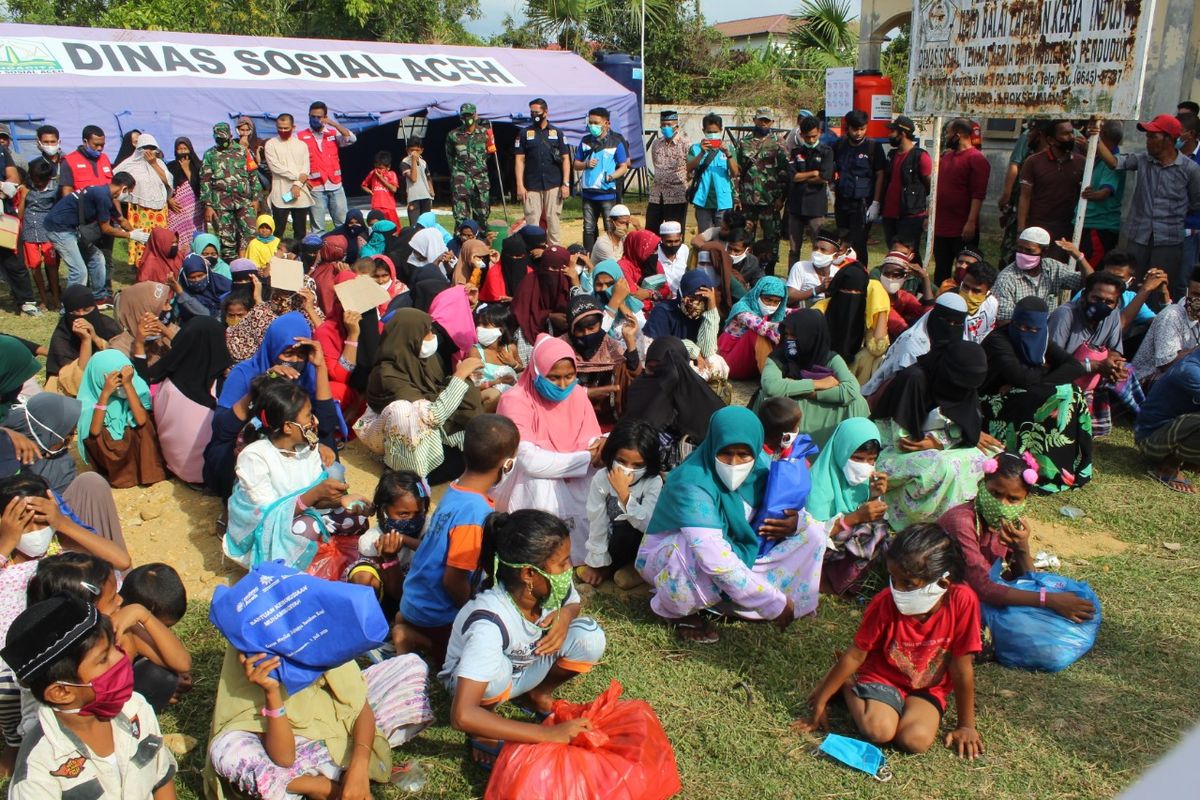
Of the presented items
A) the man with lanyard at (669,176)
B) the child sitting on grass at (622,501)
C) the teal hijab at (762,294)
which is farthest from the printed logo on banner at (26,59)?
the child sitting on grass at (622,501)

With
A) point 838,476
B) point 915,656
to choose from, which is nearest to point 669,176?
point 838,476

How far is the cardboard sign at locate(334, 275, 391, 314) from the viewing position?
6.44 m

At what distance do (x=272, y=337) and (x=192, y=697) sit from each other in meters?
2.28

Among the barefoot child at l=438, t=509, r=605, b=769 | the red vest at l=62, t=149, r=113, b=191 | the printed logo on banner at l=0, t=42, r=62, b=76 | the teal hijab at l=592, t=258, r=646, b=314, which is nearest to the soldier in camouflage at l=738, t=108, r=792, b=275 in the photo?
the teal hijab at l=592, t=258, r=646, b=314

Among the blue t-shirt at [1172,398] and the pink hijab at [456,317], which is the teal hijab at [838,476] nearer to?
the blue t-shirt at [1172,398]

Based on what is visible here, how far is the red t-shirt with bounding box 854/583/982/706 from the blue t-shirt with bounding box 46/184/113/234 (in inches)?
378

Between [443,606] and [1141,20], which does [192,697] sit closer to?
[443,606]

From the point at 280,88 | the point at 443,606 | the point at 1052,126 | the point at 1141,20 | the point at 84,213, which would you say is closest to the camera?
the point at 443,606

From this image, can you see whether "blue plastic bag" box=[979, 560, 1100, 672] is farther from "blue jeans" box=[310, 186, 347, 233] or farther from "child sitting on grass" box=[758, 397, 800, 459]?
"blue jeans" box=[310, 186, 347, 233]

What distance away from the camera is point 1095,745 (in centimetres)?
361

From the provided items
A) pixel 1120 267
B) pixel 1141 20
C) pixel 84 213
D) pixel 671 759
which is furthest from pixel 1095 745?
pixel 84 213

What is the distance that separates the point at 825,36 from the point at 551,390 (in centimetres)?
2183

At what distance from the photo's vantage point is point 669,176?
455 inches

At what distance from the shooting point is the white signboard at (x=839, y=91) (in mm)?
13516
